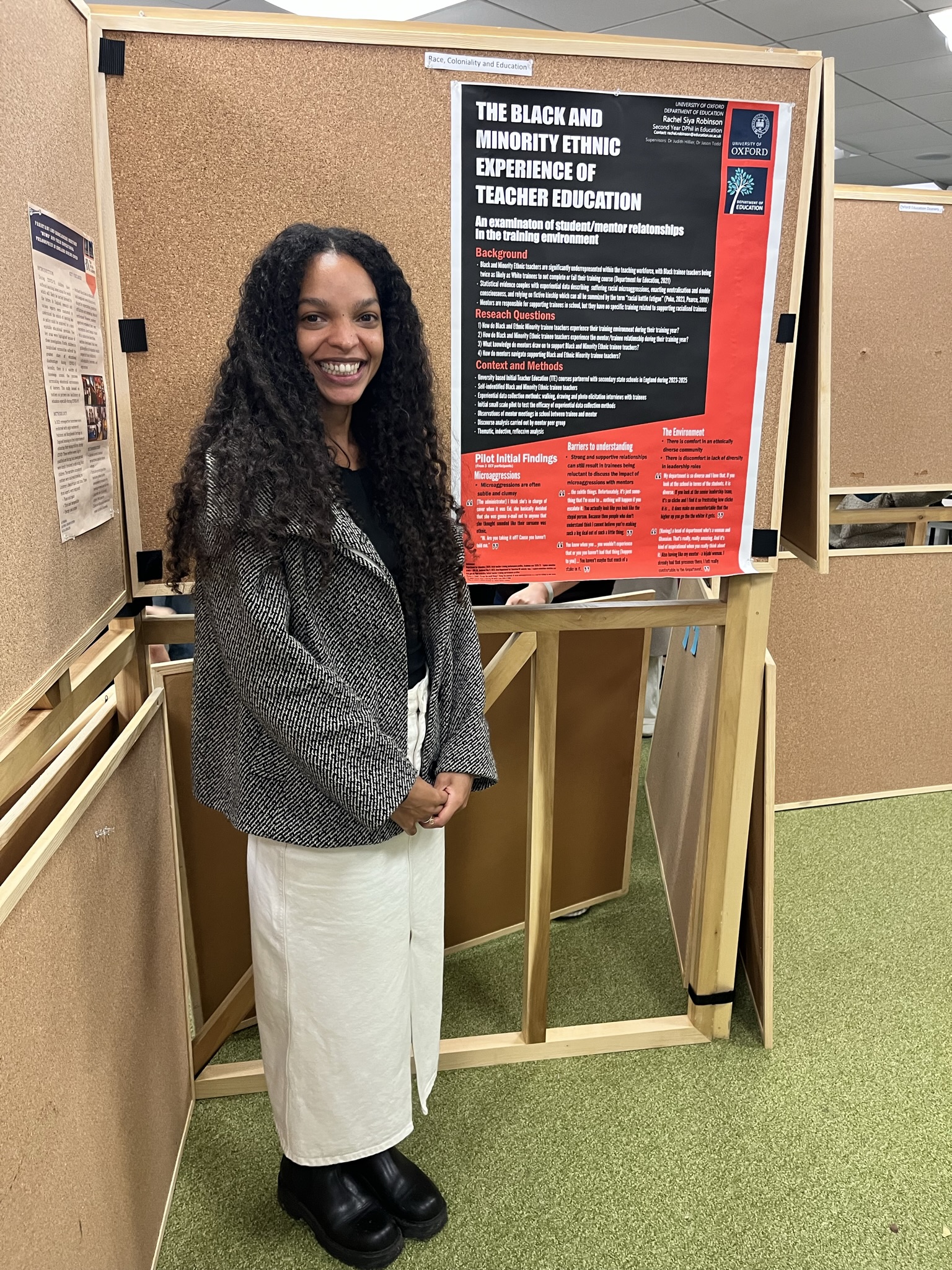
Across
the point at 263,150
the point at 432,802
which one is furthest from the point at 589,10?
the point at 432,802

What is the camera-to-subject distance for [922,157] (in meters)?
8.08

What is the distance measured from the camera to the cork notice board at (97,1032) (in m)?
0.91

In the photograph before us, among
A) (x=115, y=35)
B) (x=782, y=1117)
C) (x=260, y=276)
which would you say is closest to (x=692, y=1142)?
(x=782, y=1117)

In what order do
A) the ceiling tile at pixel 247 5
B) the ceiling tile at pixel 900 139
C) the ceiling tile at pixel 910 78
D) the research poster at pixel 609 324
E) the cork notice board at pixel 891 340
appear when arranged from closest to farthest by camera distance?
the research poster at pixel 609 324, the cork notice board at pixel 891 340, the ceiling tile at pixel 247 5, the ceiling tile at pixel 910 78, the ceiling tile at pixel 900 139

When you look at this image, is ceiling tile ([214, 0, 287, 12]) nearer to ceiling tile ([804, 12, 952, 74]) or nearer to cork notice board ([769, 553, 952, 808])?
ceiling tile ([804, 12, 952, 74])

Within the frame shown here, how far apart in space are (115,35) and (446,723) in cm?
115

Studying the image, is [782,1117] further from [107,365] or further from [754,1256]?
[107,365]

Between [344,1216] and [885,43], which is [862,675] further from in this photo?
[885,43]

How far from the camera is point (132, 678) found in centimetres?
154

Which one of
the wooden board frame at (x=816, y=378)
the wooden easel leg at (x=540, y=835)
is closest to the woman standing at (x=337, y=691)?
the wooden easel leg at (x=540, y=835)

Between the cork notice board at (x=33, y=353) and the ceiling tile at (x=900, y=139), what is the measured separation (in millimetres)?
7397

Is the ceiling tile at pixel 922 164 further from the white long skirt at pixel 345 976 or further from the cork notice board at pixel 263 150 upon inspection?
the white long skirt at pixel 345 976

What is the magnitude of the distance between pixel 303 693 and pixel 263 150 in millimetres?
847

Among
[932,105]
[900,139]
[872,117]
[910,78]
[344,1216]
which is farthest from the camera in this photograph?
[900,139]
